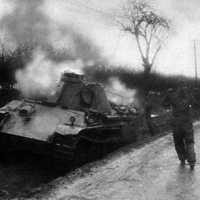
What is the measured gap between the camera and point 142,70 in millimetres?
35750

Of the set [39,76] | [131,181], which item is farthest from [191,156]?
[39,76]

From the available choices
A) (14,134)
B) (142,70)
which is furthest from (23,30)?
(142,70)

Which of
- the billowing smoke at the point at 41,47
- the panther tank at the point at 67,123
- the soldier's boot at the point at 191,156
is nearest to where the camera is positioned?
the soldier's boot at the point at 191,156

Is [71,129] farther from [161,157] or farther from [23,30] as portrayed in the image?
[23,30]

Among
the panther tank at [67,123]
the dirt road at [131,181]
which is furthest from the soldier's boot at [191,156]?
the panther tank at [67,123]

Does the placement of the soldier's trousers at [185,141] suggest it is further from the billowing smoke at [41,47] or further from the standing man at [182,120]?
Answer: the billowing smoke at [41,47]

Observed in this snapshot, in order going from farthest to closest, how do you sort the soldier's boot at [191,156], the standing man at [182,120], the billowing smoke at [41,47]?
the billowing smoke at [41,47] < the standing man at [182,120] < the soldier's boot at [191,156]

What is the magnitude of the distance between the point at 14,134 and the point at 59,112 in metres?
1.49

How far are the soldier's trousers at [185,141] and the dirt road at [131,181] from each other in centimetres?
28

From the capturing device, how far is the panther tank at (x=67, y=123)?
8.91 metres

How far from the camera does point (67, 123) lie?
31.0 feet

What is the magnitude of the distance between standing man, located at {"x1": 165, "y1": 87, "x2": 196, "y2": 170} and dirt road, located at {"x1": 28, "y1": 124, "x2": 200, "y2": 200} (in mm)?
440

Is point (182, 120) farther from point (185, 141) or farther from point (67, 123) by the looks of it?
point (67, 123)

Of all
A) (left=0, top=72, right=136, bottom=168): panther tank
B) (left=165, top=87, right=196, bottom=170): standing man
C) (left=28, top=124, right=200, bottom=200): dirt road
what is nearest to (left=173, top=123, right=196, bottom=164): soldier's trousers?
(left=165, top=87, right=196, bottom=170): standing man
